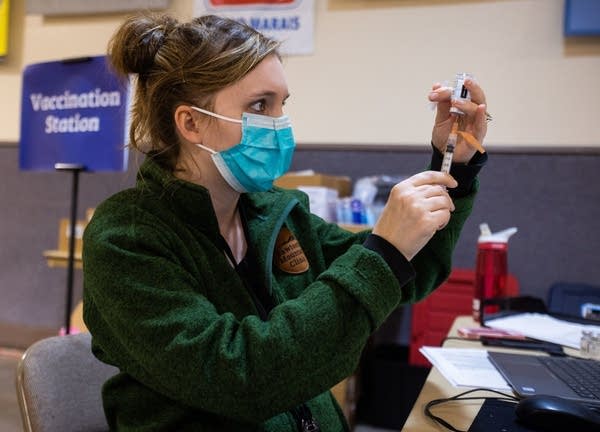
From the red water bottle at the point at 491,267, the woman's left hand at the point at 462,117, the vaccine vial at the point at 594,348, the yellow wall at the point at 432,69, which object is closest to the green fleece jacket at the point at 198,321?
the woman's left hand at the point at 462,117

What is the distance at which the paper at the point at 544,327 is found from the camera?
1163 mm

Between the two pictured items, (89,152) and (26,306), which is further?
(26,306)

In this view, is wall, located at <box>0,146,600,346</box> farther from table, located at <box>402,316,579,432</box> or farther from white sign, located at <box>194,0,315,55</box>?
table, located at <box>402,316,579,432</box>

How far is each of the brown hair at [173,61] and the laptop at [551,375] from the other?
0.65 m

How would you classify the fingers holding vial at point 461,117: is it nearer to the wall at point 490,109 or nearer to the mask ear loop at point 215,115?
the mask ear loop at point 215,115

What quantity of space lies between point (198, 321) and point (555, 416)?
0.44 meters

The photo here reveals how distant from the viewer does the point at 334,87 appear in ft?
8.02

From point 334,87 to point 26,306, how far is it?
76.5 inches

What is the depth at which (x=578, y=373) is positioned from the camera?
0.88 metres

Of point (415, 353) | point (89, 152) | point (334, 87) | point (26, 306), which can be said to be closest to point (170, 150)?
point (89, 152)

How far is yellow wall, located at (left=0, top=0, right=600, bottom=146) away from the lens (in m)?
2.15

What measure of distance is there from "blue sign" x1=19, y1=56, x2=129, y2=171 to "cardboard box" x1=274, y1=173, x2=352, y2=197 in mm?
638

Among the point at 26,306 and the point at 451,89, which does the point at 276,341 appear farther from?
the point at 26,306

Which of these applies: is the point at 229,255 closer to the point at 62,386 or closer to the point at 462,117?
the point at 62,386
